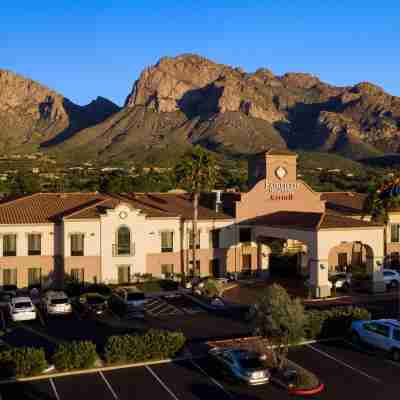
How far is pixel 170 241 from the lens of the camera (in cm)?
4872

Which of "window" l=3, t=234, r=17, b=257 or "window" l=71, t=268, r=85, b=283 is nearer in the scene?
"window" l=3, t=234, r=17, b=257

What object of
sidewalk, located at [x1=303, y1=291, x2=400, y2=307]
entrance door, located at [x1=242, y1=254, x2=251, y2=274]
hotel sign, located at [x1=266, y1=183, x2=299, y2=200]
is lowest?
Answer: sidewalk, located at [x1=303, y1=291, x2=400, y2=307]

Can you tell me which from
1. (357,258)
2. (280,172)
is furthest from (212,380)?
(357,258)

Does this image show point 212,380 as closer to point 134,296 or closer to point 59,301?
point 134,296

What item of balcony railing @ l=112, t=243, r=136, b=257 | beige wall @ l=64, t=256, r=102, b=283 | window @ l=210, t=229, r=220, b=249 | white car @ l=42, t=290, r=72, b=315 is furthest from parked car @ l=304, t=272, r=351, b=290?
white car @ l=42, t=290, r=72, b=315

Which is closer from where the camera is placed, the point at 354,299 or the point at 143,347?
the point at 143,347

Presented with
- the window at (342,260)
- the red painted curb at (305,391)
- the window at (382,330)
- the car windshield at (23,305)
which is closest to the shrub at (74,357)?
the red painted curb at (305,391)

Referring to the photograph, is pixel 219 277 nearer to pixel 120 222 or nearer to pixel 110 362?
pixel 120 222

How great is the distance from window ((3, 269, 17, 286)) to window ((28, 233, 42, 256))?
1947 millimetres

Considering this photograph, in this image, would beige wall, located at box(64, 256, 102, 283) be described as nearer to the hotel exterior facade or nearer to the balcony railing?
the hotel exterior facade

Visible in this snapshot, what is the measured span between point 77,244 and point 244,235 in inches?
619

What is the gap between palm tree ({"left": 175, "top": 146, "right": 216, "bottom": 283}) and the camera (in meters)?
46.3

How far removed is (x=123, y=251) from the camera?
46562 millimetres

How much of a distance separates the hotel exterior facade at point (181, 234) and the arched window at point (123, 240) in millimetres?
85
